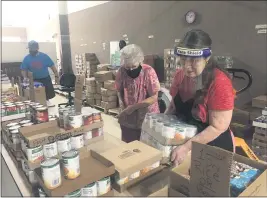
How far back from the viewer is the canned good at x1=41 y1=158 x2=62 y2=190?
3.02ft

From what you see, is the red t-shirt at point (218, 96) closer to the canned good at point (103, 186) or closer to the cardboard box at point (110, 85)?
the canned good at point (103, 186)

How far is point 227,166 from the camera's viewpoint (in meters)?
0.72

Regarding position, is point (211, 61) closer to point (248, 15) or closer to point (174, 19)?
point (248, 15)

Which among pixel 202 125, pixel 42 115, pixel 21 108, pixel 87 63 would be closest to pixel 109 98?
pixel 87 63

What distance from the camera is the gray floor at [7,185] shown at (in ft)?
4.35

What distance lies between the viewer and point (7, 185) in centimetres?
146

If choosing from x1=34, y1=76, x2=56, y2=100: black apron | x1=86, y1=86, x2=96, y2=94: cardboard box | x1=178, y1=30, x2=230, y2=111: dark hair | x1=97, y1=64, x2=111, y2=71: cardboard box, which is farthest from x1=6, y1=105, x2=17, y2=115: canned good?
x1=97, y1=64, x2=111, y2=71: cardboard box

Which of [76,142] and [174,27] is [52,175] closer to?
→ [76,142]

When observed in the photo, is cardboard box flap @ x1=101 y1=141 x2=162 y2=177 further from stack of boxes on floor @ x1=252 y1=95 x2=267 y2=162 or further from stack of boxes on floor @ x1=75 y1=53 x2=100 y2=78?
stack of boxes on floor @ x1=75 y1=53 x2=100 y2=78

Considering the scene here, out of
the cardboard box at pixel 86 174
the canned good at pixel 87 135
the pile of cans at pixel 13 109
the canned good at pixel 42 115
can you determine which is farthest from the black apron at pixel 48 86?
the cardboard box at pixel 86 174

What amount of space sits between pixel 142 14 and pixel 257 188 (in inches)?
180

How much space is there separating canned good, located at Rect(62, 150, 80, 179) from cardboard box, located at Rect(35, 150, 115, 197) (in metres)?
0.02

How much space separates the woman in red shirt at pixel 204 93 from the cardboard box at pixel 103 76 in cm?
344

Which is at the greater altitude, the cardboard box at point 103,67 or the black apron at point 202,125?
the cardboard box at point 103,67
